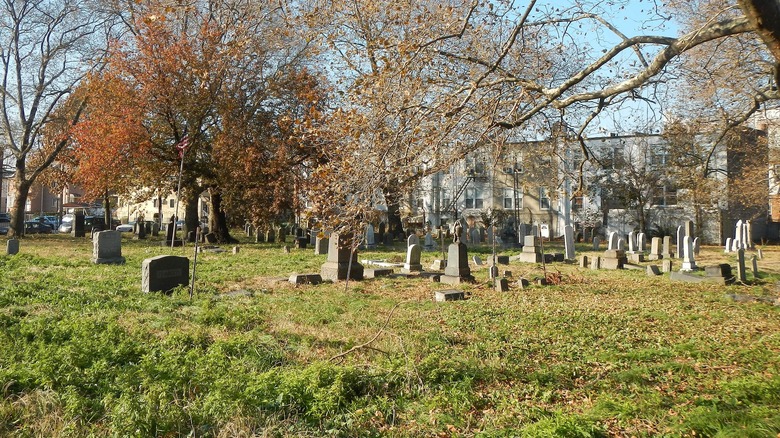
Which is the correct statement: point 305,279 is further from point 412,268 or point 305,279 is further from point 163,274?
point 412,268

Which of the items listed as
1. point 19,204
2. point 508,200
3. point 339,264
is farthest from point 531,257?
point 508,200

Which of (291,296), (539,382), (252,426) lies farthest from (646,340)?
(291,296)

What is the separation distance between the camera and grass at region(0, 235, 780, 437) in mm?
3922

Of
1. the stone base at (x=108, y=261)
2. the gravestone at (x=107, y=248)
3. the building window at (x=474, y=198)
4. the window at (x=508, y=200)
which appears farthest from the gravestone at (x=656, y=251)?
the building window at (x=474, y=198)

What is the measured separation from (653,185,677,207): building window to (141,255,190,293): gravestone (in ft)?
116

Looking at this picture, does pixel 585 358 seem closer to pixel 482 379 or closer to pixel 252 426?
pixel 482 379

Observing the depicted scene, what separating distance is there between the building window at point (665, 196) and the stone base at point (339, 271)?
1218 inches

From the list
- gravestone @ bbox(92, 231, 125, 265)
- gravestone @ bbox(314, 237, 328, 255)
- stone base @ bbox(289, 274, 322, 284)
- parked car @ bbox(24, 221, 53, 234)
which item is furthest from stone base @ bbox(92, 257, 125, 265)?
parked car @ bbox(24, 221, 53, 234)

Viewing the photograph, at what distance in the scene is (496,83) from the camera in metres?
7.57

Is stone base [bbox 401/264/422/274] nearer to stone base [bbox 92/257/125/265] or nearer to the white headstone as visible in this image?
the white headstone

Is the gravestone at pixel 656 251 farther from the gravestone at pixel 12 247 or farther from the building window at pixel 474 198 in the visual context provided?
Answer: the building window at pixel 474 198

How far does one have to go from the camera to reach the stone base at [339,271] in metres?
13.3

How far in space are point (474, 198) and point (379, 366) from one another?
43687 mm

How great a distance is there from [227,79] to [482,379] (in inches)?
937
